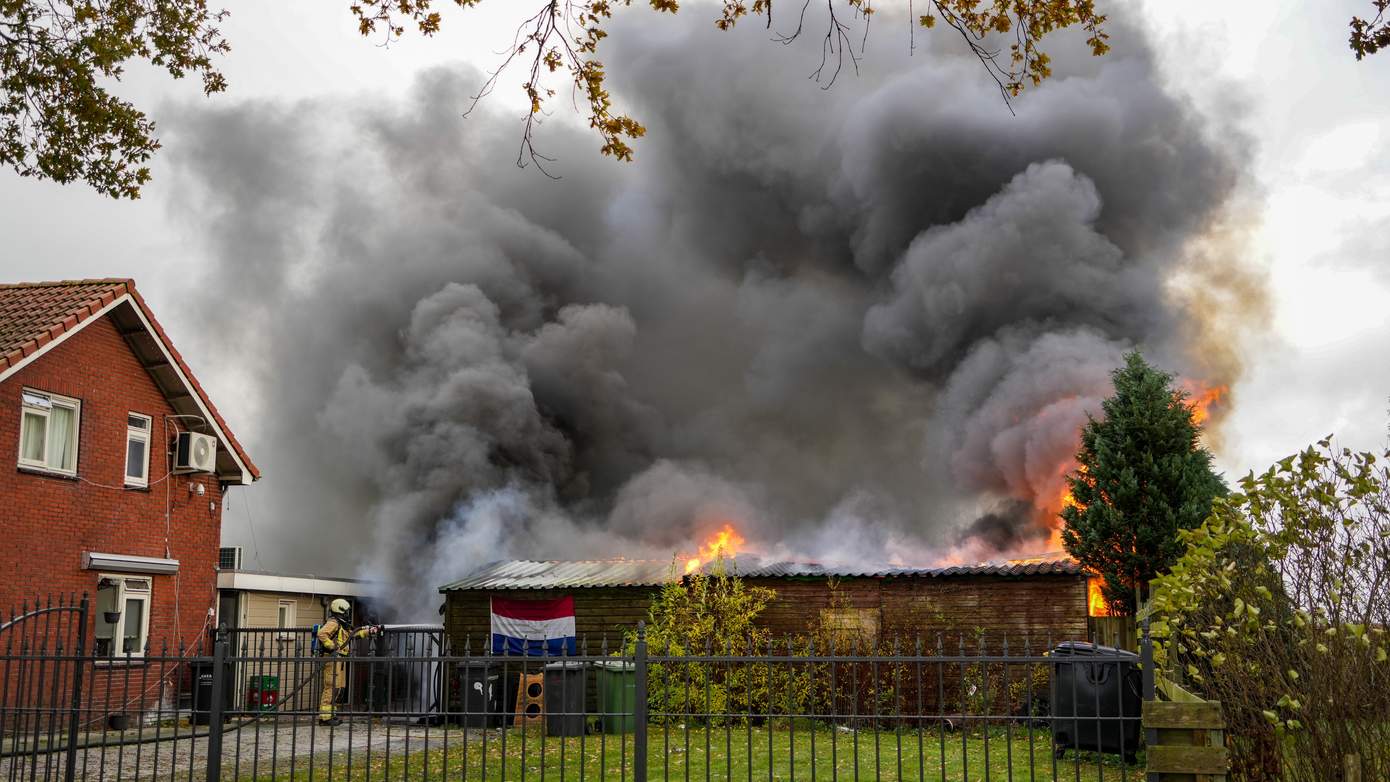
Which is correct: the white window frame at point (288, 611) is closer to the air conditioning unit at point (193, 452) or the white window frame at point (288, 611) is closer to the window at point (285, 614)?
the window at point (285, 614)

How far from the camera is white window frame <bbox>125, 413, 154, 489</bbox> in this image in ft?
63.1

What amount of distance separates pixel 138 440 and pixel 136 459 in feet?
1.08

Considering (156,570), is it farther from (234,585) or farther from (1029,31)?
(1029,31)

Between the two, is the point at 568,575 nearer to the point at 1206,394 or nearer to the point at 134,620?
the point at 134,620

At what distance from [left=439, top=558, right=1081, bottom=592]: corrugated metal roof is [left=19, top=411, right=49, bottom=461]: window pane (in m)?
6.94

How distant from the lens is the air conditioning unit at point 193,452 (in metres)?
19.8

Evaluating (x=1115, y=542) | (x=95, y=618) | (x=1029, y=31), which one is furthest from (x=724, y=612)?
(x=1029, y=31)

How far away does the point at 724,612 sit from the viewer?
18.2 metres

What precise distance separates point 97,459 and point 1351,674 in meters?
18.0

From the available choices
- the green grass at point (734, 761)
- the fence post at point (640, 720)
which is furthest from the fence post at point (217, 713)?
the fence post at point (640, 720)

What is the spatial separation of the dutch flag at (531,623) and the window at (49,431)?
24.1 feet

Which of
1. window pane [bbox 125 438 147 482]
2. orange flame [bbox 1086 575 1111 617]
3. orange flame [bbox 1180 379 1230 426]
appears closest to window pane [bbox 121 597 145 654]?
window pane [bbox 125 438 147 482]

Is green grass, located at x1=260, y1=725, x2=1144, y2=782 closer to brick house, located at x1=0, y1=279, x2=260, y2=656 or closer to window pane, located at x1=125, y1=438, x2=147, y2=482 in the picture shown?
brick house, located at x1=0, y1=279, x2=260, y2=656

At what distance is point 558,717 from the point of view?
10203 mm
